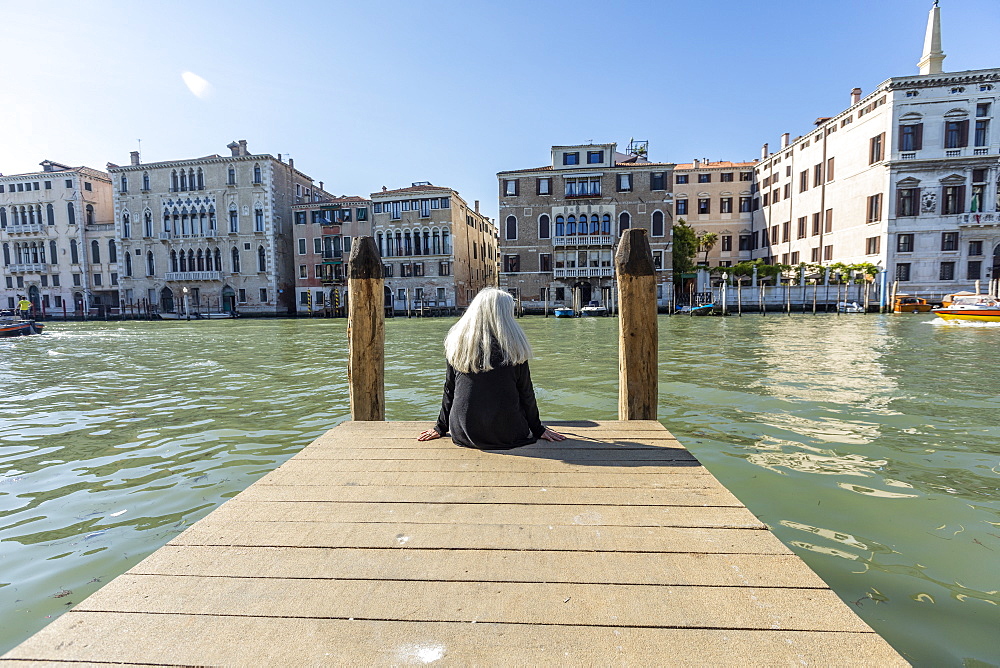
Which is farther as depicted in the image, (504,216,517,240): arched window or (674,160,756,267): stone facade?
(674,160,756,267): stone facade

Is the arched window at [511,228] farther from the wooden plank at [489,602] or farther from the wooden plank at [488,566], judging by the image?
the wooden plank at [489,602]

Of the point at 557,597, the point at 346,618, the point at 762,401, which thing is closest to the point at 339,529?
the point at 346,618

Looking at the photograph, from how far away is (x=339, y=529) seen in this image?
7.38ft

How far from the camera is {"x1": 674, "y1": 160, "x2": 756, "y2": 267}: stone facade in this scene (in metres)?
47.8

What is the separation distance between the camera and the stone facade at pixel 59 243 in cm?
4691

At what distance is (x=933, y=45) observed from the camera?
3384 centimetres

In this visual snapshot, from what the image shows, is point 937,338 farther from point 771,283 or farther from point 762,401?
point 771,283

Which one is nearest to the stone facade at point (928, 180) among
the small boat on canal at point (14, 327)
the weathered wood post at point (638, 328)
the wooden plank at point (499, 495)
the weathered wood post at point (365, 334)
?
the weathered wood post at point (638, 328)

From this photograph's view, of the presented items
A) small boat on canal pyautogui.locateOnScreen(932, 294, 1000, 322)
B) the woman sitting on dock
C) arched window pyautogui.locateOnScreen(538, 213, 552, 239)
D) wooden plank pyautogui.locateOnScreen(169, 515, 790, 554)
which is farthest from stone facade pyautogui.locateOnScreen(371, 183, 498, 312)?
wooden plank pyautogui.locateOnScreen(169, 515, 790, 554)

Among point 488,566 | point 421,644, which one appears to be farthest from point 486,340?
point 421,644

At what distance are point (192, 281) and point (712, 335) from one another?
43613mm

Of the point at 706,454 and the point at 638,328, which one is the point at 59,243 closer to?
the point at 638,328

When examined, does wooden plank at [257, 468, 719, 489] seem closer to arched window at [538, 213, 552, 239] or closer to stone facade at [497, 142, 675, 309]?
stone facade at [497, 142, 675, 309]

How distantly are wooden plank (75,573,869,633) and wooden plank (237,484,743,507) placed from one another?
737mm
